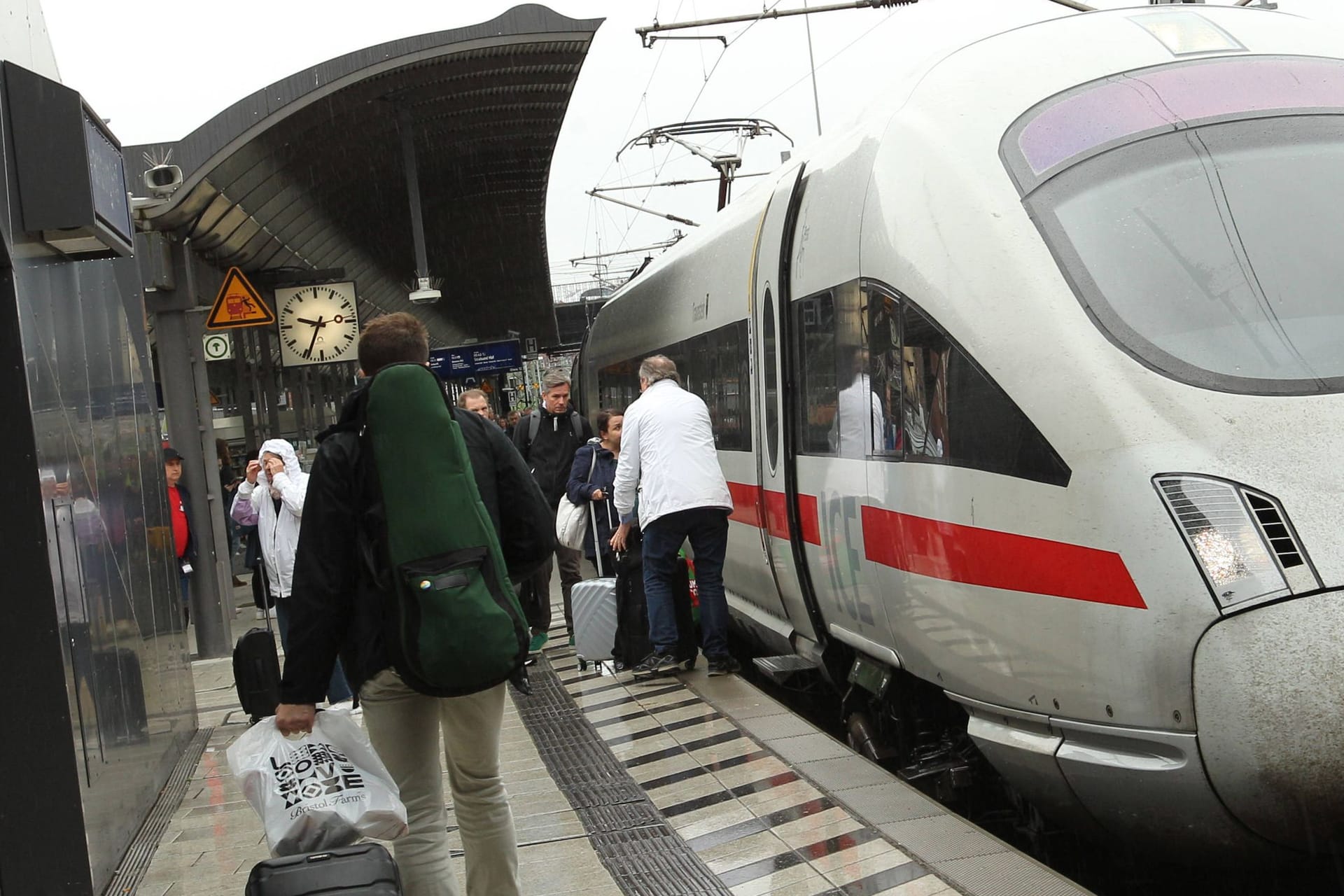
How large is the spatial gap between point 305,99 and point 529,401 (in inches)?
2282

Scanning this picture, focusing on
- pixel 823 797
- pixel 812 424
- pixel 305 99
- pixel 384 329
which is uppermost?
pixel 305 99

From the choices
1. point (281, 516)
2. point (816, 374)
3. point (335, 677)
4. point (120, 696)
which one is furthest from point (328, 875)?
point (335, 677)

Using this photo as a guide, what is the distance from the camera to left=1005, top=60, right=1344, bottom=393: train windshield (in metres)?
4.05

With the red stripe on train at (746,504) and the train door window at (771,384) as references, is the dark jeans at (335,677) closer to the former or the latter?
the red stripe on train at (746,504)

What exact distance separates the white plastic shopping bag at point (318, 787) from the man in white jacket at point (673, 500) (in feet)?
12.5

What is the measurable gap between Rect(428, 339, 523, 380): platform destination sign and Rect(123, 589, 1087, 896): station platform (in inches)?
790

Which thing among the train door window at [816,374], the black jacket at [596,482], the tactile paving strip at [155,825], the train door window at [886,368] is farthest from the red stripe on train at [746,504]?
the tactile paving strip at [155,825]

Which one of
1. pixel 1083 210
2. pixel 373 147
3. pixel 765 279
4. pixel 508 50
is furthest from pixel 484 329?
pixel 1083 210

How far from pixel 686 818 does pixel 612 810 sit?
34cm

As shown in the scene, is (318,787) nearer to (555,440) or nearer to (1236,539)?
(1236,539)

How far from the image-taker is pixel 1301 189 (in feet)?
14.4

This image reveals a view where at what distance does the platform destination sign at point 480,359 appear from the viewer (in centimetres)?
2702

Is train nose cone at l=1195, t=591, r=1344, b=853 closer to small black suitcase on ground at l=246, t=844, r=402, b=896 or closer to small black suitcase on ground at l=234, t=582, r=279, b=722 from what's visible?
small black suitcase on ground at l=246, t=844, r=402, b=896

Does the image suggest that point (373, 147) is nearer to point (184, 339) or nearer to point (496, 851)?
point (184, 339)
